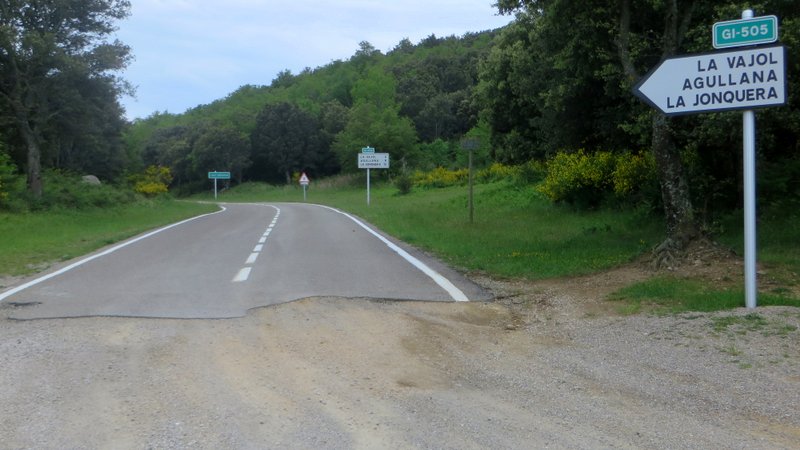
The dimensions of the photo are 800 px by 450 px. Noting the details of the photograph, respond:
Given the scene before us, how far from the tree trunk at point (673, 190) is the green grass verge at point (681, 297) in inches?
52.7

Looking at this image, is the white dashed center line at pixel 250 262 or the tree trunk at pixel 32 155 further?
the tree trunk at pixel 32 155

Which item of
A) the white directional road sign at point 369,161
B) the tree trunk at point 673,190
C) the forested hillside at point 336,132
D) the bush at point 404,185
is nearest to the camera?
the tree trunk at point 673,190

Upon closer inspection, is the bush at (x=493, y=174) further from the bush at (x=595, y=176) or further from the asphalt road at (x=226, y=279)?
the asphalt road at (x=226, y=279)

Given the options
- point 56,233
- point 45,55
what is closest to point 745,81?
point 56,233

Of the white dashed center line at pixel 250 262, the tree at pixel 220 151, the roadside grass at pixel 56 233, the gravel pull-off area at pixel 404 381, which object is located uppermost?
the tree at pixel 220 151

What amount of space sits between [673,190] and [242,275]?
271 inches

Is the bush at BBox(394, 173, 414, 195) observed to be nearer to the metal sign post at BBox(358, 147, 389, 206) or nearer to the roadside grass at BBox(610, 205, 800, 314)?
the metal sign post at BBox(358, 147, 389, 206)

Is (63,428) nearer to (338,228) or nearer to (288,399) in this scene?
(288,399)

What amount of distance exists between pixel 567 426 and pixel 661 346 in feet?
7.47

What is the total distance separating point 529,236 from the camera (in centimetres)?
1673

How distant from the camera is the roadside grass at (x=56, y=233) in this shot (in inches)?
557

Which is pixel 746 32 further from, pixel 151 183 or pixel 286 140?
pixel 286 140

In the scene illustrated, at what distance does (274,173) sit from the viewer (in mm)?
91562

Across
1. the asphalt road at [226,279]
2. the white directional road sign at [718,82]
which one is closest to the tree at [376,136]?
the asphalt road at [226,279]
